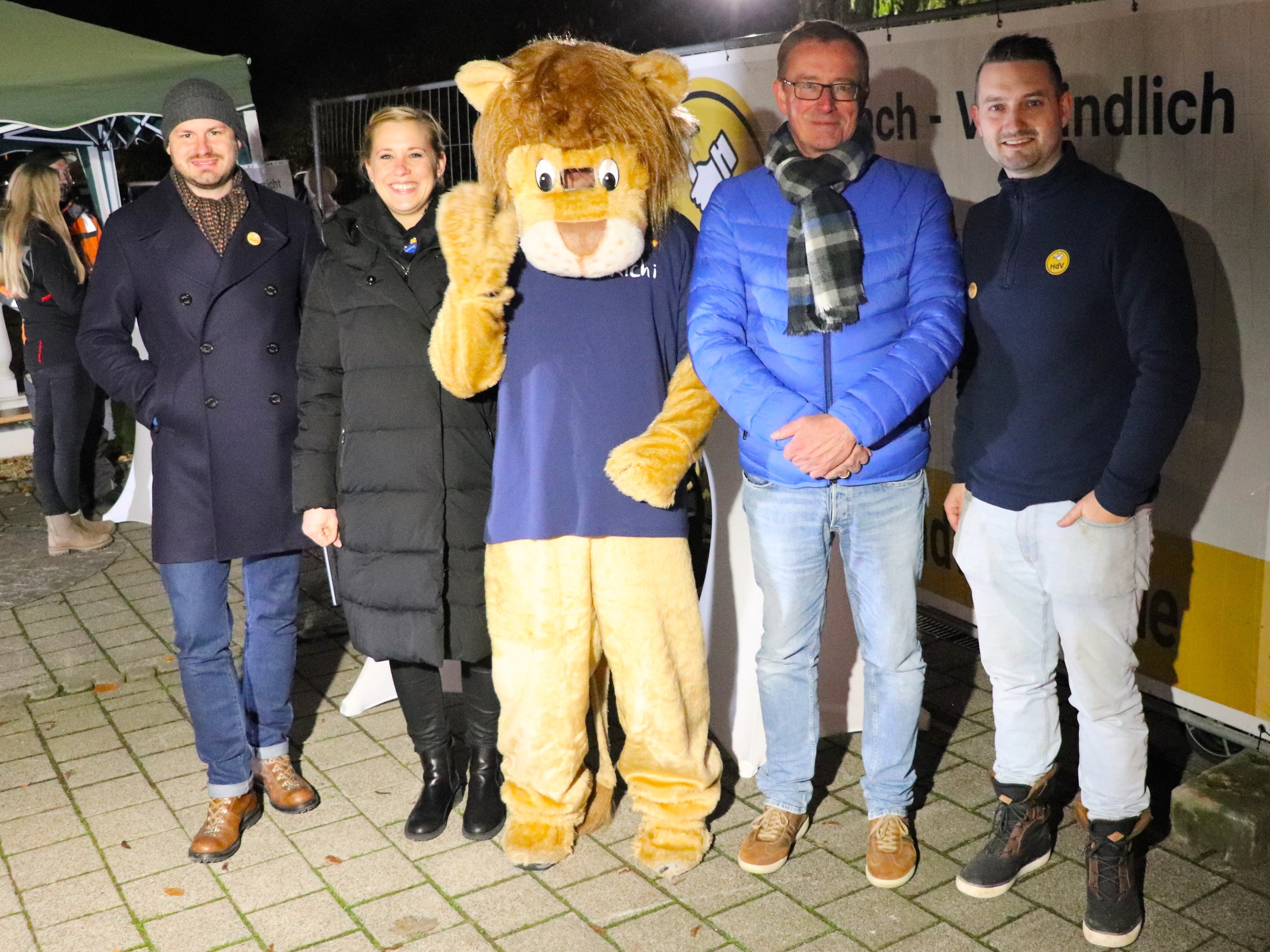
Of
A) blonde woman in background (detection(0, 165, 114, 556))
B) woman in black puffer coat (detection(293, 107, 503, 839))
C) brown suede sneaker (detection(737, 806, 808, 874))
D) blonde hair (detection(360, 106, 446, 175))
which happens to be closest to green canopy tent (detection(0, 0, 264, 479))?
blonde woman in background (detection(0, 165, 114, 556))

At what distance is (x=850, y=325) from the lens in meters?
3.39

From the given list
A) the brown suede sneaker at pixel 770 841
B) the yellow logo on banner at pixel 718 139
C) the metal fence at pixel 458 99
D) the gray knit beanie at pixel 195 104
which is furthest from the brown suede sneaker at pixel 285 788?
the yellow logo on banner at pixel 718 139

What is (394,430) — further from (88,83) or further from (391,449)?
(88,83)

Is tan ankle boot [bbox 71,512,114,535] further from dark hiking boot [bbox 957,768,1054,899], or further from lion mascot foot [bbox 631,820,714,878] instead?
dark hiking boot [bbox 957,768,1054,899]

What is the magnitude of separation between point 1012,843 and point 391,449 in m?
2.10

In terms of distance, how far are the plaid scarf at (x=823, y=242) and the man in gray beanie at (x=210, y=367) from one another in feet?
5.24

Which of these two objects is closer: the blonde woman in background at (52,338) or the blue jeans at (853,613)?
the blue jeans at (853,613)

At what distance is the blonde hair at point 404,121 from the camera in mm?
3748

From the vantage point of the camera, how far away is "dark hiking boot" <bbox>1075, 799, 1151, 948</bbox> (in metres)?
3.32

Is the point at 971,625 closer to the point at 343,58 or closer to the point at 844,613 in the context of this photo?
the point at 844,613

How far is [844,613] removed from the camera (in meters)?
4.37

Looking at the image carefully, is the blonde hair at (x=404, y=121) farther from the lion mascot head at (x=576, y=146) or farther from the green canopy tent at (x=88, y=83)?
the green canopy tent at (x=88, y=83)


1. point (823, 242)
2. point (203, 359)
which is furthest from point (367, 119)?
point (823, 242)

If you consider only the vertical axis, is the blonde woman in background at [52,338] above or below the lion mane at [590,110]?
below
